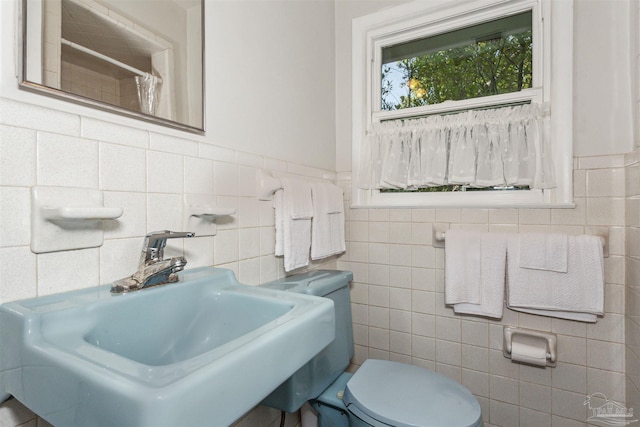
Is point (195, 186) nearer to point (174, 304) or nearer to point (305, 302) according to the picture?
point (174, 304)

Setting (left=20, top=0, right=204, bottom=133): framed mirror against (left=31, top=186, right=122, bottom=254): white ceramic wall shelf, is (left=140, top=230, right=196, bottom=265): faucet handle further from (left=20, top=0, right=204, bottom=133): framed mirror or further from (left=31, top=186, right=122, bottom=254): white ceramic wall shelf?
(left=20, top=0, right=204, bottom=133): framed mirror

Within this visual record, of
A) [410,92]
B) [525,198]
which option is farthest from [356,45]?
[525,198]

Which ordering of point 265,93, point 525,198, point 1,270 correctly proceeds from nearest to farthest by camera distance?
point 1,270 < point 265,93 < point 525,198

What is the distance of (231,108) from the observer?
3.57ft

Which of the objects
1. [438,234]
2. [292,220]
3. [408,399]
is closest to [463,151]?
[438,234]

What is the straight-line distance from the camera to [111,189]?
750mm

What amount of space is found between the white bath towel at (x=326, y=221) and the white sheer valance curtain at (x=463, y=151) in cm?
20

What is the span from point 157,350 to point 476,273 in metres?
1.18

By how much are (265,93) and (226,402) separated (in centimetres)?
109

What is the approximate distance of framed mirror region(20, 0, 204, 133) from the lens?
0.65m

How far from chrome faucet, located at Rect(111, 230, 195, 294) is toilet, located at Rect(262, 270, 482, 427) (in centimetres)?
43

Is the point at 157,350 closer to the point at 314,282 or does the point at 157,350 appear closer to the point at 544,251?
the point at 314,282

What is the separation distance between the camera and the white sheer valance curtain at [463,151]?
130 cm

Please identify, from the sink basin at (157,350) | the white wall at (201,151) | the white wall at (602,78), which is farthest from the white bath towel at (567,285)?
the sink basin at (157,350)
